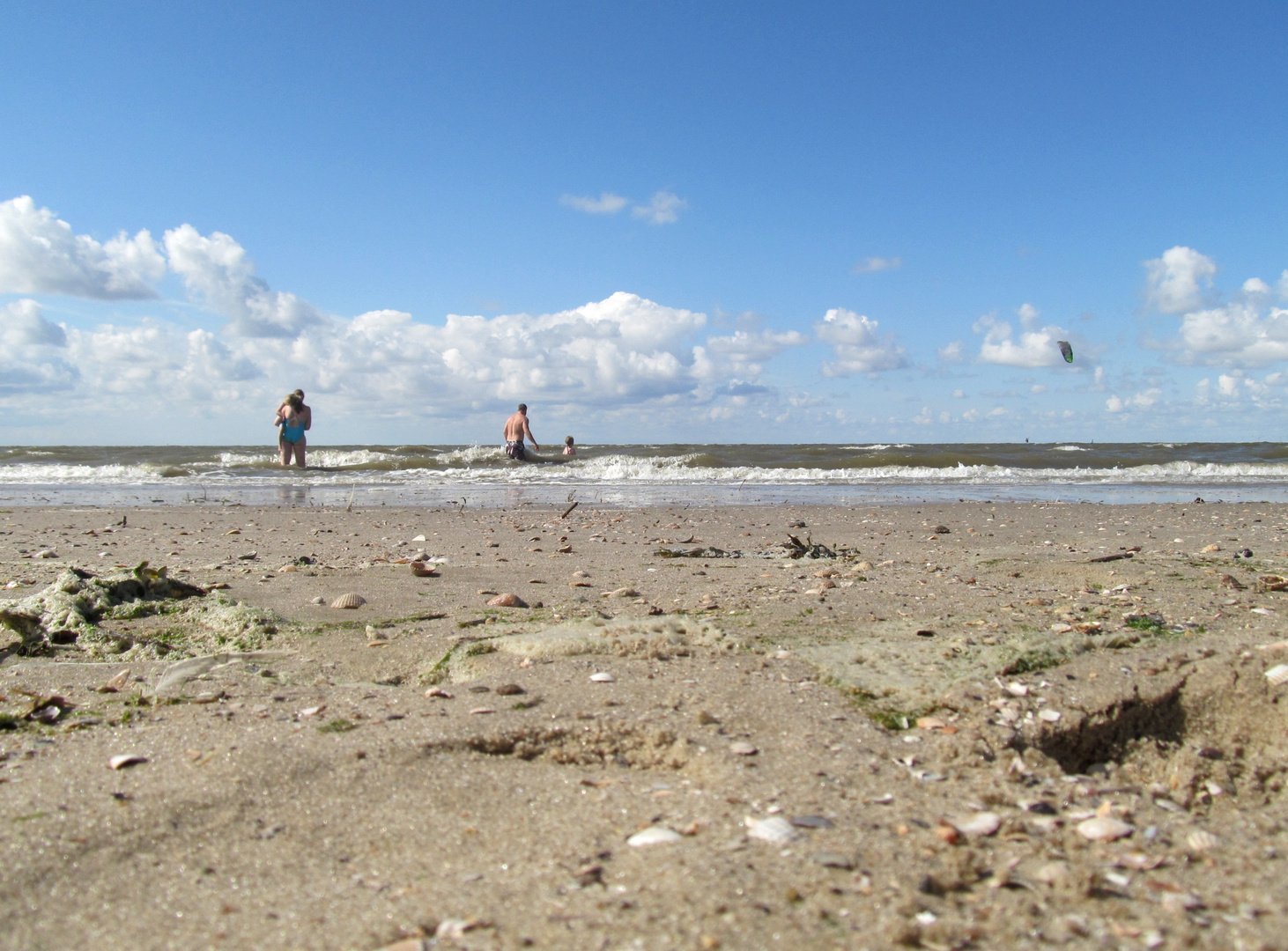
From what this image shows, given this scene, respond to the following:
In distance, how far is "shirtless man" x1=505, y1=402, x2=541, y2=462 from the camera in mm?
20656

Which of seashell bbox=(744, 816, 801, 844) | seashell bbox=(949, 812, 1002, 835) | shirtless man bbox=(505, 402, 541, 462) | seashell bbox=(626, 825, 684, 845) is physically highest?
shirtless man bbox=(505, 402, 541, 462)

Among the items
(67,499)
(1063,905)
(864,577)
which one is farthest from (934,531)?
(67,499)

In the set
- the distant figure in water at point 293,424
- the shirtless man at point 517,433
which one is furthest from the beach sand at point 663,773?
the shirtless man at point 517,433

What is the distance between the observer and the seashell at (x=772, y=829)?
1.56 metres

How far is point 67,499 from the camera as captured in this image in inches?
466

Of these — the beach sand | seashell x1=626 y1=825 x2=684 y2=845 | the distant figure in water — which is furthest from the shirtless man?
seashell x1=626 y1=825 x2=684 y2=845

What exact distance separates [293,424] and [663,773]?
57.5 ft

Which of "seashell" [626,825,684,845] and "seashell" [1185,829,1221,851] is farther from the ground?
"seashell" [626,825,684,845]

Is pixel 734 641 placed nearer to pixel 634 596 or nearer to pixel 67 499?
pixel 634 596

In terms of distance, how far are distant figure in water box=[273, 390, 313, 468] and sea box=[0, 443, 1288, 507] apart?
1.82 feet

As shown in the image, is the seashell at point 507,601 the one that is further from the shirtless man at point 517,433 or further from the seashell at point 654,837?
the shirtless man at point 517,433

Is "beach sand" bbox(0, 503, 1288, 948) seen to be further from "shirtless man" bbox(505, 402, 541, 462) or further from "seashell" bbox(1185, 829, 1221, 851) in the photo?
"shirtless man" bbox(505, 402, 541, 462)

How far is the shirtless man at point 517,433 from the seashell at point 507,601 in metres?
17.0

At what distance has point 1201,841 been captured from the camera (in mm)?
1555
